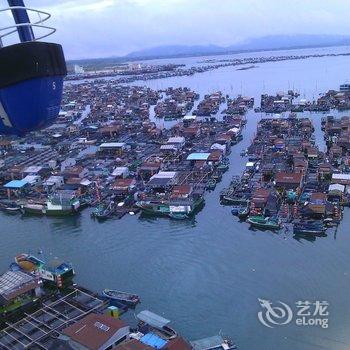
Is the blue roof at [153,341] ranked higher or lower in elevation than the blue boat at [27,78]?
lower

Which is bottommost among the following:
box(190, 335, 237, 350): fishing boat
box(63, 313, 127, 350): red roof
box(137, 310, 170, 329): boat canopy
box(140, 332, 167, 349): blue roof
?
box(190, 335, 237, 350): fishing boat

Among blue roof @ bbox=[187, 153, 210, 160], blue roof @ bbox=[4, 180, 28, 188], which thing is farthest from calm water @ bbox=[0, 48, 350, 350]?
blue roof @ bbox=[187, 153, 210, 160]

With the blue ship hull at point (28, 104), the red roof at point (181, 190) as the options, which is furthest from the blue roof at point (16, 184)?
the blue ship hull at point (28, 104)

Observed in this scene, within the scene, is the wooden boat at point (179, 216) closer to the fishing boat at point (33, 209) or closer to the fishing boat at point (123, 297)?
the fishing boat at point (33, 209)

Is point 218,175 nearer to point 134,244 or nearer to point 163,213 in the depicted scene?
point 163,213

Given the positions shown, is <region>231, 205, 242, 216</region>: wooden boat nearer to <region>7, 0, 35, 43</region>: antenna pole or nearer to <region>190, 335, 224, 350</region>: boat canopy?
<region>190, 335, 224, 350</region>: boat canopy
